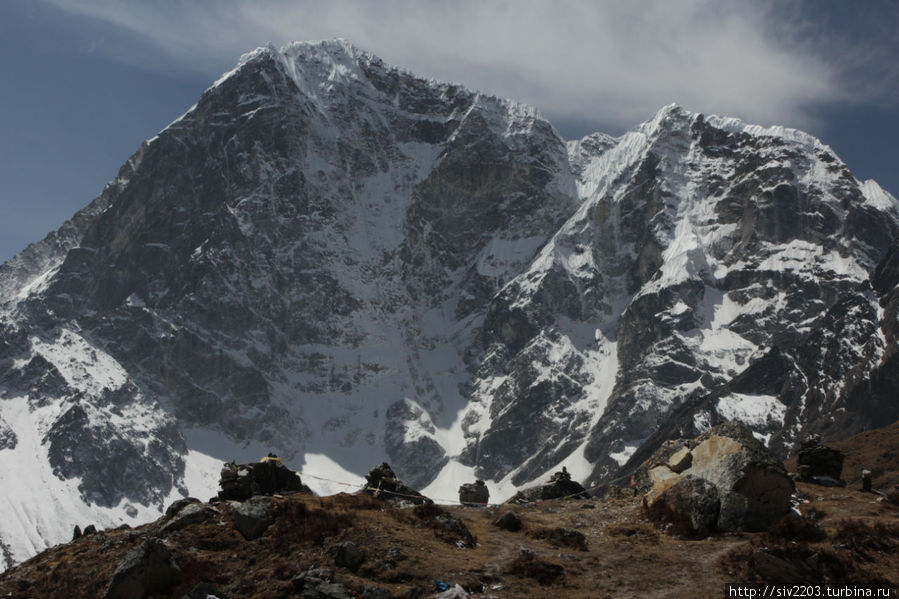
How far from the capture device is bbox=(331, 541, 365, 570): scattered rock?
93.3 ft

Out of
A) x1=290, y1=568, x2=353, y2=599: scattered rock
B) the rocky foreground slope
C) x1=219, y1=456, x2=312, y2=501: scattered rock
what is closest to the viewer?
x1=290, y1=568, x2=353, y2=599: scattered rock

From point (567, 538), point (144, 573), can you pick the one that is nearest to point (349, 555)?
point (144, 573)

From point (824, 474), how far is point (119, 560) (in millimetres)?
31882

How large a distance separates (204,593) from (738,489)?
18421 millimetres

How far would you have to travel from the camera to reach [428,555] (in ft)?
97.5

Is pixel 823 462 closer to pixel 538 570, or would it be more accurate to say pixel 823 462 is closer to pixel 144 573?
pixel 538 570

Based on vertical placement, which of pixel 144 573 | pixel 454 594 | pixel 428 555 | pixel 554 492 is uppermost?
pixel 554 492

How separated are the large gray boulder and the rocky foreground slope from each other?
824mm

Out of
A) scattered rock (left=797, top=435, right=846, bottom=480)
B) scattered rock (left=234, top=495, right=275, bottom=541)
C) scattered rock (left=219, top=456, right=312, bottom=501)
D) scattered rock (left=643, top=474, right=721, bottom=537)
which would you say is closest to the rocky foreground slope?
scattered rock (left=234, top=495, right=275, bottom=541)

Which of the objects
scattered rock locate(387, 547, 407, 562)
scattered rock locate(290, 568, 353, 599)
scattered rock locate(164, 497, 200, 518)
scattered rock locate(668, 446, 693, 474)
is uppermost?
scattered rock locate(164, 497, 200, 518)

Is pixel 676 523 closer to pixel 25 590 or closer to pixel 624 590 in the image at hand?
pixel 624 590

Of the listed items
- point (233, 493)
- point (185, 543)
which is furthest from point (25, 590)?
point (233, 493)

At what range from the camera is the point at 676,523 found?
33.2 metres

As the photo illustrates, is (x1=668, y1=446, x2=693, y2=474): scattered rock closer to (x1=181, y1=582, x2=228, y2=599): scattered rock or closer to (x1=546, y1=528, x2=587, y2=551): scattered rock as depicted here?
(x1=546, y1=528, x2=587, y2=551): scattered rock
